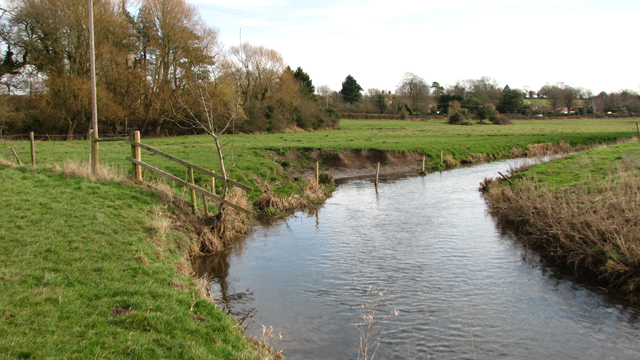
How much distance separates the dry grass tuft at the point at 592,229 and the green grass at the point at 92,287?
8653 millimetres

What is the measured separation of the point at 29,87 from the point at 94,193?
31.7 metres

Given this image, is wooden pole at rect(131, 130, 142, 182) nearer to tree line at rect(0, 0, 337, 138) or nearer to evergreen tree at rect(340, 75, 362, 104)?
tree line at rect(0, 0, 337, 138)

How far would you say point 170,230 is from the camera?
11742 millimetres

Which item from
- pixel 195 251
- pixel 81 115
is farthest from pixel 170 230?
pixel 81 115

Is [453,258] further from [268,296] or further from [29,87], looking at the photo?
[29,87]

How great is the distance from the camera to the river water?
7.89 m

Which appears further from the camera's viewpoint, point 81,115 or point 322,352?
point 81,115

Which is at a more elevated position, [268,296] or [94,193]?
[94,193]

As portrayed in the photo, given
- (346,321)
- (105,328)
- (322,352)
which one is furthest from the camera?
(346,321)

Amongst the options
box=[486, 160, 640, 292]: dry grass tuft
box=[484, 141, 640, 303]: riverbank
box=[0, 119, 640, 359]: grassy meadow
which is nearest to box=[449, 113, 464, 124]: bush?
box=[484, 141, 640, 303]: riverbank

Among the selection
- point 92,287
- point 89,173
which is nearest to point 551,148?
point 89,173

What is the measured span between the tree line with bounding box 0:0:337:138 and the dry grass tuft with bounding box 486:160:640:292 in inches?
826

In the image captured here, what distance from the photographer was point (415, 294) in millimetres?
10125

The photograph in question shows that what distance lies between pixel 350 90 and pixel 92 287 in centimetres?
10409
